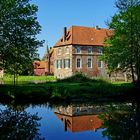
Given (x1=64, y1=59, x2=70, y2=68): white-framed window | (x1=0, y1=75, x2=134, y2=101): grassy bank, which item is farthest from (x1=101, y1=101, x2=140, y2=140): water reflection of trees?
(x1=64, y1=59, x2=70, y2=68): white-framed window

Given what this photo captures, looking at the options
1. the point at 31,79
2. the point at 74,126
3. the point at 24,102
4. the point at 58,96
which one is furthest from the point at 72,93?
the point at 31,79

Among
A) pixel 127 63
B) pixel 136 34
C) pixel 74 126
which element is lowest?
pixel 74 126

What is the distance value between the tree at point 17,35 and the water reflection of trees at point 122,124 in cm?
1155

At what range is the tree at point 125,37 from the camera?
40.2 meters

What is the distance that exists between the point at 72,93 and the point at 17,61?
6.93m

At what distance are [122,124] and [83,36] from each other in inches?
2008

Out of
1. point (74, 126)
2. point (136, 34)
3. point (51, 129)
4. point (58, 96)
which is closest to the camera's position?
point (51, 129)

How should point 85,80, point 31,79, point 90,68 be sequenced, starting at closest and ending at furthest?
point 85,80, point 31,79, point 90,68

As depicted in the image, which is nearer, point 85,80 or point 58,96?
point 58,96

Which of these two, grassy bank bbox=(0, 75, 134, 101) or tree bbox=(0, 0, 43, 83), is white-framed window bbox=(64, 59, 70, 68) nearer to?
grassy bank bbox=(0, 75, 134, 101)

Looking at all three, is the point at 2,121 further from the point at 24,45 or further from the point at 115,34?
the point at 115,34

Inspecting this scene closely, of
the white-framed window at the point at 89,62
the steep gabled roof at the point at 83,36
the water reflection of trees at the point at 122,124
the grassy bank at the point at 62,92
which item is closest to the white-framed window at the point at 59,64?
the steep gabled roof at the point at 83,36

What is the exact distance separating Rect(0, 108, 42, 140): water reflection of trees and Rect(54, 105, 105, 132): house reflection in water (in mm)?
2145

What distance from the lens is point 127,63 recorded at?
4178cm
